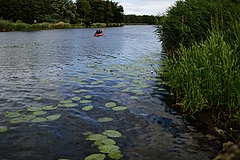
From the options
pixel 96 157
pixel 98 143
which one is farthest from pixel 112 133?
pixel 96 157

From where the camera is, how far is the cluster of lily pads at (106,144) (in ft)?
16.2

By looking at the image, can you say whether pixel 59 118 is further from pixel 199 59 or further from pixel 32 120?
pixel 199 59

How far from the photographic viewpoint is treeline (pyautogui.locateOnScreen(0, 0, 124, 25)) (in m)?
77.9

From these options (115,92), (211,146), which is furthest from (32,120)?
(211,146)

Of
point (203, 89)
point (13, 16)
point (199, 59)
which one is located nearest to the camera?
point (203, 89)

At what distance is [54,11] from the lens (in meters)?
90.9

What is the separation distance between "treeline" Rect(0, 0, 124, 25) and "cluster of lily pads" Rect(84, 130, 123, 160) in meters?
65.9

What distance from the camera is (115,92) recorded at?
9.77 m

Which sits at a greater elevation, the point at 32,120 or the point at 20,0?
the point at 20,0

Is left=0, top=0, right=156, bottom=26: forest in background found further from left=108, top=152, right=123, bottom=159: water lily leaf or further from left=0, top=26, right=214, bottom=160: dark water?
left=108, top=152, right=123, bottom=159: water lily leaf

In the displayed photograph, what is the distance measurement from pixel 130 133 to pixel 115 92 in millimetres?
3660

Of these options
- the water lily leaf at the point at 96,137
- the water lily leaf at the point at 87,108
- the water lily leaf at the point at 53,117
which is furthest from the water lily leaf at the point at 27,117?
the water lily leaf at the point at 96,137

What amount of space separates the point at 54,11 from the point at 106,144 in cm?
9286

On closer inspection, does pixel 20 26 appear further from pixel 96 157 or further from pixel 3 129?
pixel 96 157
